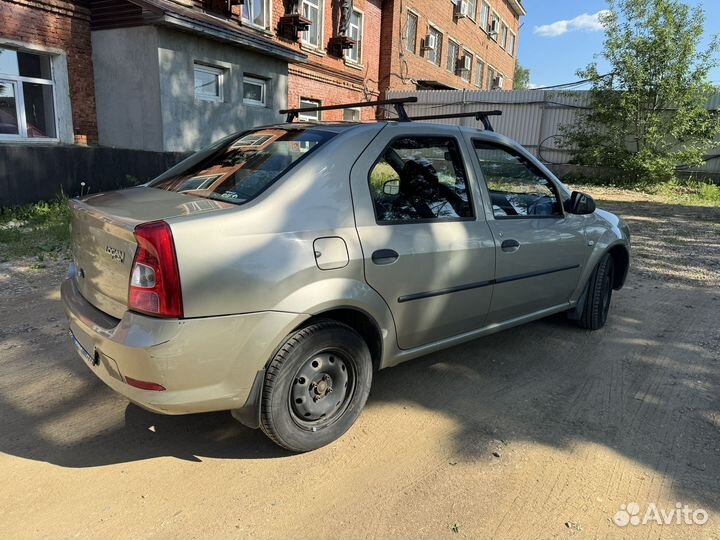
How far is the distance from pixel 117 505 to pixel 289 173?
5.75 ft

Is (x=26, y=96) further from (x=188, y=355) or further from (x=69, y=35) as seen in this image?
(x=188, y=355)

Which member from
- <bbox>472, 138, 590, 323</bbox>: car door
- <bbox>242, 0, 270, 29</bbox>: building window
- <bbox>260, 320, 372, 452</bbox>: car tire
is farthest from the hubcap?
<bbox>242, 0, 270, 29</bbox>: building window

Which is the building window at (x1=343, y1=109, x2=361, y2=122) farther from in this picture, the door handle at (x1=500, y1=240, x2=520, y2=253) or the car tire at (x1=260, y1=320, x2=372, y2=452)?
the car tire at (x1=260, y1=320, x2=372, y2=452)

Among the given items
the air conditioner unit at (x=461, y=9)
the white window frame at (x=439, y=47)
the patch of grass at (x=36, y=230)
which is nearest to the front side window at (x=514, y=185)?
the patch of grass at (x=36, y=230)

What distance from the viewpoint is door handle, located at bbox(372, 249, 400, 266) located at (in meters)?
2.75

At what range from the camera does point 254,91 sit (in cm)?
1319

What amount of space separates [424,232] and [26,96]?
9.51m

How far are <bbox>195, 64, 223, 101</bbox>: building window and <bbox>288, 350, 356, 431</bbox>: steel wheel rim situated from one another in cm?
1020

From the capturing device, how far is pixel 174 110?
10.4 meters

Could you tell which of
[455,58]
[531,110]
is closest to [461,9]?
[455,58]

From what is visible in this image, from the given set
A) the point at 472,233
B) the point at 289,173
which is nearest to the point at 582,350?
the point at 472,233

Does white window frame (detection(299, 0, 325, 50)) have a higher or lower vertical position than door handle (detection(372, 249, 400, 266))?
higher

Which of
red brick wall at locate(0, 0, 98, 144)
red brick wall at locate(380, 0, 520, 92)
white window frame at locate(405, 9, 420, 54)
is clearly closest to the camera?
red brick wall at locate(0, 0, 98, 144)

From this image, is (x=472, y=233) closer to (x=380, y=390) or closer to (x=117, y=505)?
(x=380, y=390)
